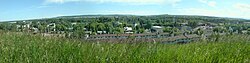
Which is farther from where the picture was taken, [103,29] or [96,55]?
[103,29]

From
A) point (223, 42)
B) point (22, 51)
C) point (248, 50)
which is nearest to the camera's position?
point (22, 51)

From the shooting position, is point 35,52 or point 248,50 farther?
point 248,50

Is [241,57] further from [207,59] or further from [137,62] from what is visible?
[137,62]

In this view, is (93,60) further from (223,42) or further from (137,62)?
(223,42)

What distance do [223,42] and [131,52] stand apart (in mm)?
2790

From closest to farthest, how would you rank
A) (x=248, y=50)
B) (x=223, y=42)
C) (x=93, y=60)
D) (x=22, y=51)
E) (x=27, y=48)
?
(x=93, y=60) → (x=22, y=51) → (x=27, y=48) → (x=248, y=50) → (x=223, y=42)

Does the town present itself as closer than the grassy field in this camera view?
No

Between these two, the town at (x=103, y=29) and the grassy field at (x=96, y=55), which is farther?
the town at (x=103, y=29)

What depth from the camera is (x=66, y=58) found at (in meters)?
4.79

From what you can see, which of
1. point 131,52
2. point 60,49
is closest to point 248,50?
point 131,52

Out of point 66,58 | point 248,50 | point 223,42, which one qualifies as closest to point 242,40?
point 223,42

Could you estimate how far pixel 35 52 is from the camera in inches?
201

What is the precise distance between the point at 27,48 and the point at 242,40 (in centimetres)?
403

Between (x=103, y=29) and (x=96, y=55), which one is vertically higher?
(x=96, y=55)
